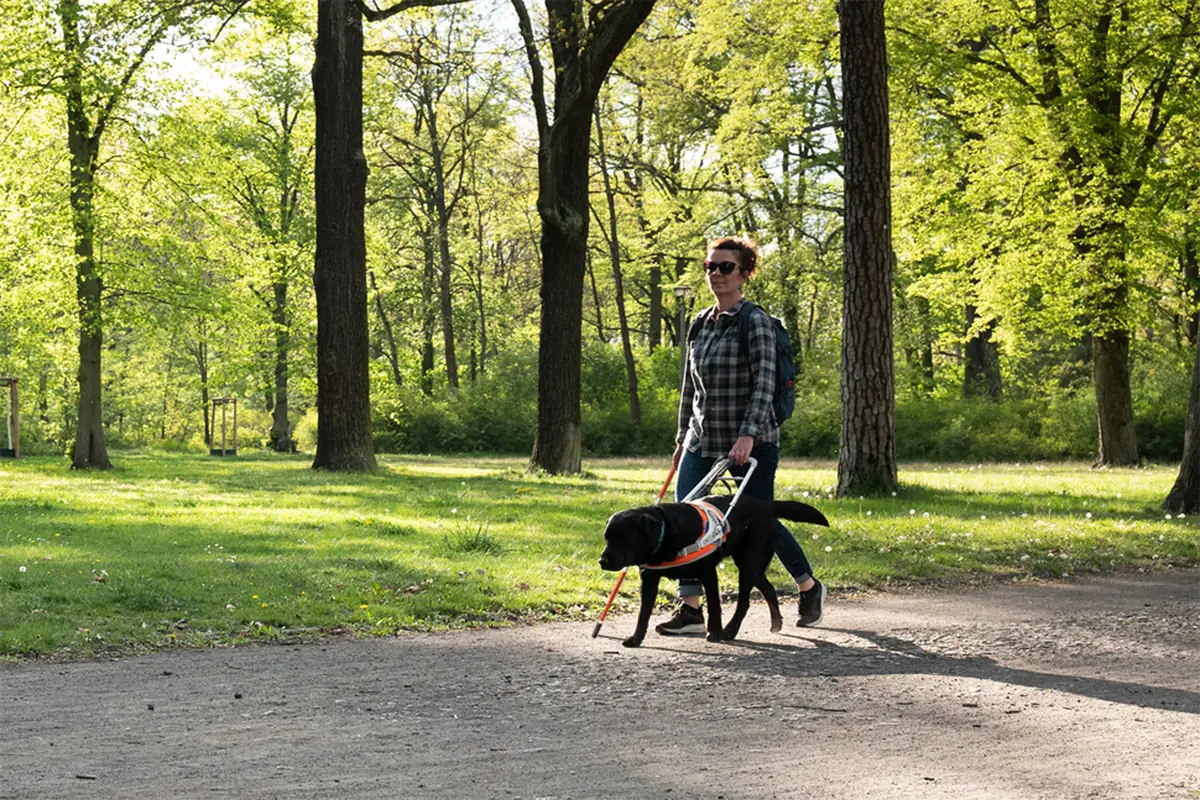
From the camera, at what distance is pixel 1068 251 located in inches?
902

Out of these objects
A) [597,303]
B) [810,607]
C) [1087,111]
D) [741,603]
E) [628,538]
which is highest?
[1087,111]

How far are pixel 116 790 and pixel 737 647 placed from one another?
11.9 ft

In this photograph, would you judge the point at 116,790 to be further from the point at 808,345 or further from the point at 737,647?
the point at 808,345

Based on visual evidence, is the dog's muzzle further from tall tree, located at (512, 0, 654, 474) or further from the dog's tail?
tall tree, located at (512, 0, 654, 474)

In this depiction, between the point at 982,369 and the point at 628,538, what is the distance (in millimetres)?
32562

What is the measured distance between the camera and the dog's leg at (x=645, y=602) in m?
6.53

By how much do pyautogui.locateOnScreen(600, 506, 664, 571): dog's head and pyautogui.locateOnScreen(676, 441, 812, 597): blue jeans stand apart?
906mm

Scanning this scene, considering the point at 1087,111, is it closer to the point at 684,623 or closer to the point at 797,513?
the point at 797,513

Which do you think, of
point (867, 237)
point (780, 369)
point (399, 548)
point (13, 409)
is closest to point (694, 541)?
point (780, 369)

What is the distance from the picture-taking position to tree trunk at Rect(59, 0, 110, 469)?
77.3ft

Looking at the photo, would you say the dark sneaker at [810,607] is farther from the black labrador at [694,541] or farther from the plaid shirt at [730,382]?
the plaid shirt at [730,382]

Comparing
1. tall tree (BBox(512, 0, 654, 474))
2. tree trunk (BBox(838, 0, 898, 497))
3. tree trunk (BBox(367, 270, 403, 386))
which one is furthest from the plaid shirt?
tree trunk (BBox(367, 270, 403, 386))

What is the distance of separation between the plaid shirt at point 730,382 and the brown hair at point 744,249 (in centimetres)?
21

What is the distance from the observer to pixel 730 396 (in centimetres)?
714
